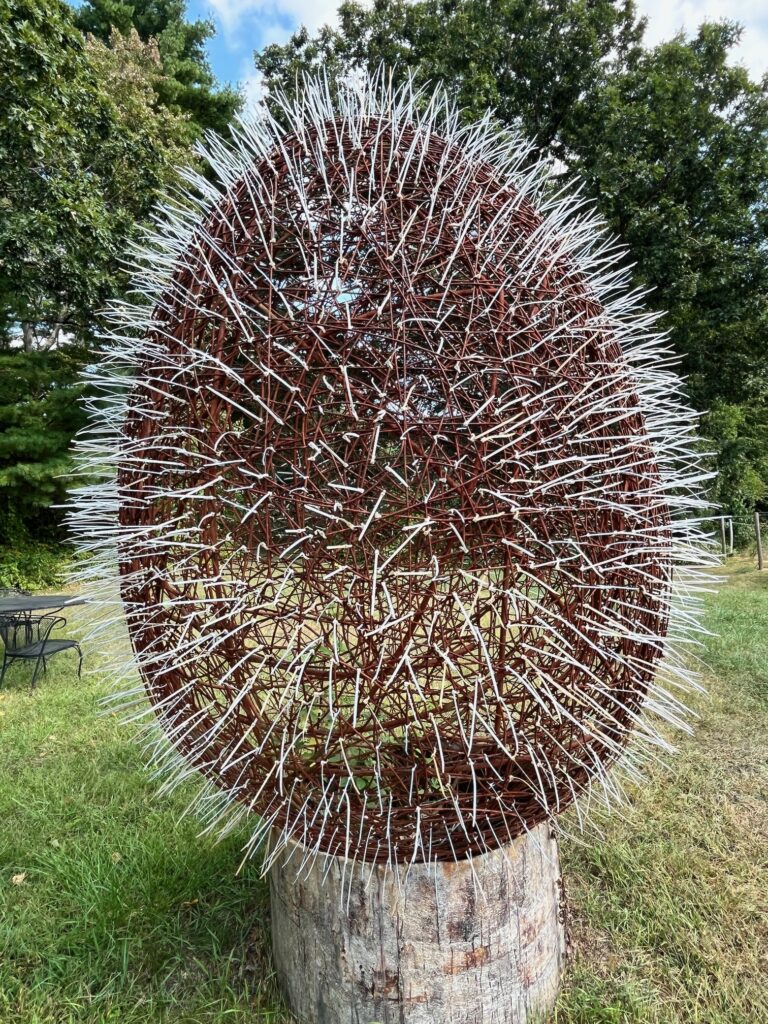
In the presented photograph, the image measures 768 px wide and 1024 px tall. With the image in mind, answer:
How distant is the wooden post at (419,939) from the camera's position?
5.29 feet

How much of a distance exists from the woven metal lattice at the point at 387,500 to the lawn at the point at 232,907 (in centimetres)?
79

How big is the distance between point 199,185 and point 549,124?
474 inches

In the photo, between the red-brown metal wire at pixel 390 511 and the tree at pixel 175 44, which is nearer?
the red-brown metal wire at pixel 390 511

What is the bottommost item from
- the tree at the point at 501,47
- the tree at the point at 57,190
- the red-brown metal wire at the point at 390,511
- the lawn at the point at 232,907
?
the lawn at the point at 232,907

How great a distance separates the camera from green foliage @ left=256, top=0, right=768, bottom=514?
10258 millimetres

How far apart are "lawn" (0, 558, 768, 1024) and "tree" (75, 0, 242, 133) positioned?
1320cm

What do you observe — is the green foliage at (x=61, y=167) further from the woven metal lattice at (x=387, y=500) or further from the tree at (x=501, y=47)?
the woven metal lattice at (x=387, y=500)

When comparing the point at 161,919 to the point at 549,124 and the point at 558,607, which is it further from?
the point at 549,124

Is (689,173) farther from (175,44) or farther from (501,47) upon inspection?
(175,44)

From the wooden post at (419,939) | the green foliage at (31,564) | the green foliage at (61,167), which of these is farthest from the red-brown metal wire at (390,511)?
the green foliage at (31,564)

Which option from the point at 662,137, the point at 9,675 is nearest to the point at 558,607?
the point at 9,675

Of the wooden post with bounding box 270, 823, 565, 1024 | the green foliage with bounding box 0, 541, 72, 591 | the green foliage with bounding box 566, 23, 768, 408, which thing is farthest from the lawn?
the green foliage with bounding box 566, 23, 768, 408

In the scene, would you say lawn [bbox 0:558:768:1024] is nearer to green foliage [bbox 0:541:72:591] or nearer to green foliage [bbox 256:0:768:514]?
green foliage [bbox 0:541:72:591]

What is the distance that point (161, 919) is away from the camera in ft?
7.04
